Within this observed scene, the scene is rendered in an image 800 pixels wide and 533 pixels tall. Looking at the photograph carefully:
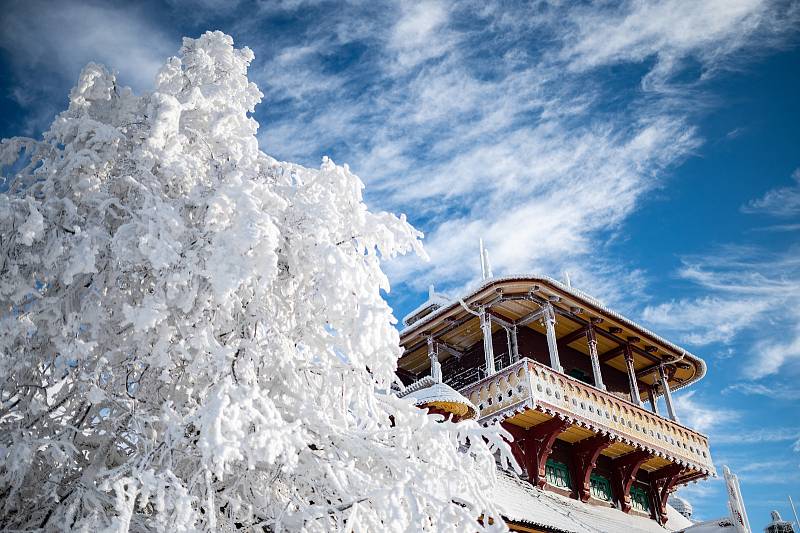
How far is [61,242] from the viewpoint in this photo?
6188 mm

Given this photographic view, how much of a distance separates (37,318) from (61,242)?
2.45 ft

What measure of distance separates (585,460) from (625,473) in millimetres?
2642

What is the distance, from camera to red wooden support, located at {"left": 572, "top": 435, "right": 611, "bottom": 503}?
18047 millimetres

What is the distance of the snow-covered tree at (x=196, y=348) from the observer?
225 inches

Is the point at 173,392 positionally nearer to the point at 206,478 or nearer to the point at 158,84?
the point at 206,478

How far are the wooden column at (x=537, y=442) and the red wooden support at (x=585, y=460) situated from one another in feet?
4.55

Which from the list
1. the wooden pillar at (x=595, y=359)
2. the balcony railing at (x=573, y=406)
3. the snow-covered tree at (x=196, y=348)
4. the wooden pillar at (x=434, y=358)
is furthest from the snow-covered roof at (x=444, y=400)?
the wooden pillar at (x=595, y=359)

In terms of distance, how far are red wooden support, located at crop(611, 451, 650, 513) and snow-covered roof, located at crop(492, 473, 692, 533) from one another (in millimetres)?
494

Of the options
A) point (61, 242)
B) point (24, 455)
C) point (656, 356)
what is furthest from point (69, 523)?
point (656, 356)

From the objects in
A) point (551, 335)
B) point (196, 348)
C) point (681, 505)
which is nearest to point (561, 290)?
point (551, 335)

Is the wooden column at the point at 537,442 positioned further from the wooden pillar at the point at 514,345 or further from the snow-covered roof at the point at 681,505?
the snow-covered roof at the point at 681,505

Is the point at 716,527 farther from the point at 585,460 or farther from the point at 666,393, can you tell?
the point at 666,393

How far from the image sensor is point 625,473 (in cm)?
2009

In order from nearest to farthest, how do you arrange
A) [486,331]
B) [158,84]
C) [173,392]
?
[173,392]
[158,84]
[486,331]
